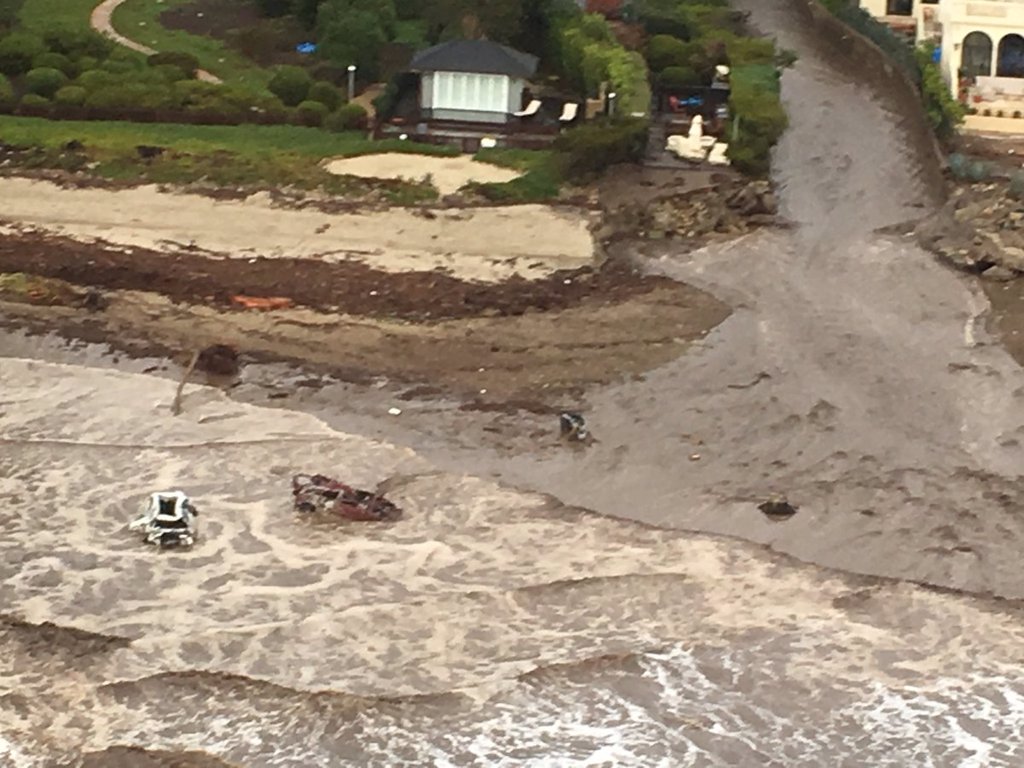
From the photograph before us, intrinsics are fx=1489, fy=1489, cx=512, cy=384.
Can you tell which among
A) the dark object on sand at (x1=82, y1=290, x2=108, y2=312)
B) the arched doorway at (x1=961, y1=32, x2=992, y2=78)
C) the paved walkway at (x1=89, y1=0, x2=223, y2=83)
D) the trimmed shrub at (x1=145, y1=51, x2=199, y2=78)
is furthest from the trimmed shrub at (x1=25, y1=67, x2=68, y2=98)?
the arched doorway at (x1=961, y1=32, x2=992, y2=78)

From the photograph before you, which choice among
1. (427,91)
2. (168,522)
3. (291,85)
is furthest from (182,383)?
(427,91)

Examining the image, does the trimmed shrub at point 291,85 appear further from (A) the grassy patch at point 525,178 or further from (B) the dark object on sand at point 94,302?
(B) the dark object on sand at point 94,302

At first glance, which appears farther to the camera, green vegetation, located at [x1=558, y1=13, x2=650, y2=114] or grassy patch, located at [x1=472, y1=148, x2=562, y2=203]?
green vegetation, located at [x1=558, y1=13, x2=650, y2=114]

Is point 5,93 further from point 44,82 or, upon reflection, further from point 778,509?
point 778,509

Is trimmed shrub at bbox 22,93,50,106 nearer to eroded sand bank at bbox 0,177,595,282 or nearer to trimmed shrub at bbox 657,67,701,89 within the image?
eroded sand bank at bbox 0,177,595,282

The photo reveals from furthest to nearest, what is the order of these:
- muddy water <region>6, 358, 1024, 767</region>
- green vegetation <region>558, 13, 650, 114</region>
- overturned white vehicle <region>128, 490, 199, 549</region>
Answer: green vegetation <region>558, 13, 650, 114</region>
overturned white vehicle <region>128, 490, 199, 549</region>
muddy water <region>6, 358, 1024, 767</region>

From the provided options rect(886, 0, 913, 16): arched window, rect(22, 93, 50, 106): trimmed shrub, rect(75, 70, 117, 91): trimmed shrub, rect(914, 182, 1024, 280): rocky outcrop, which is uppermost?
rect(886, 0, 913, 16): arched window
